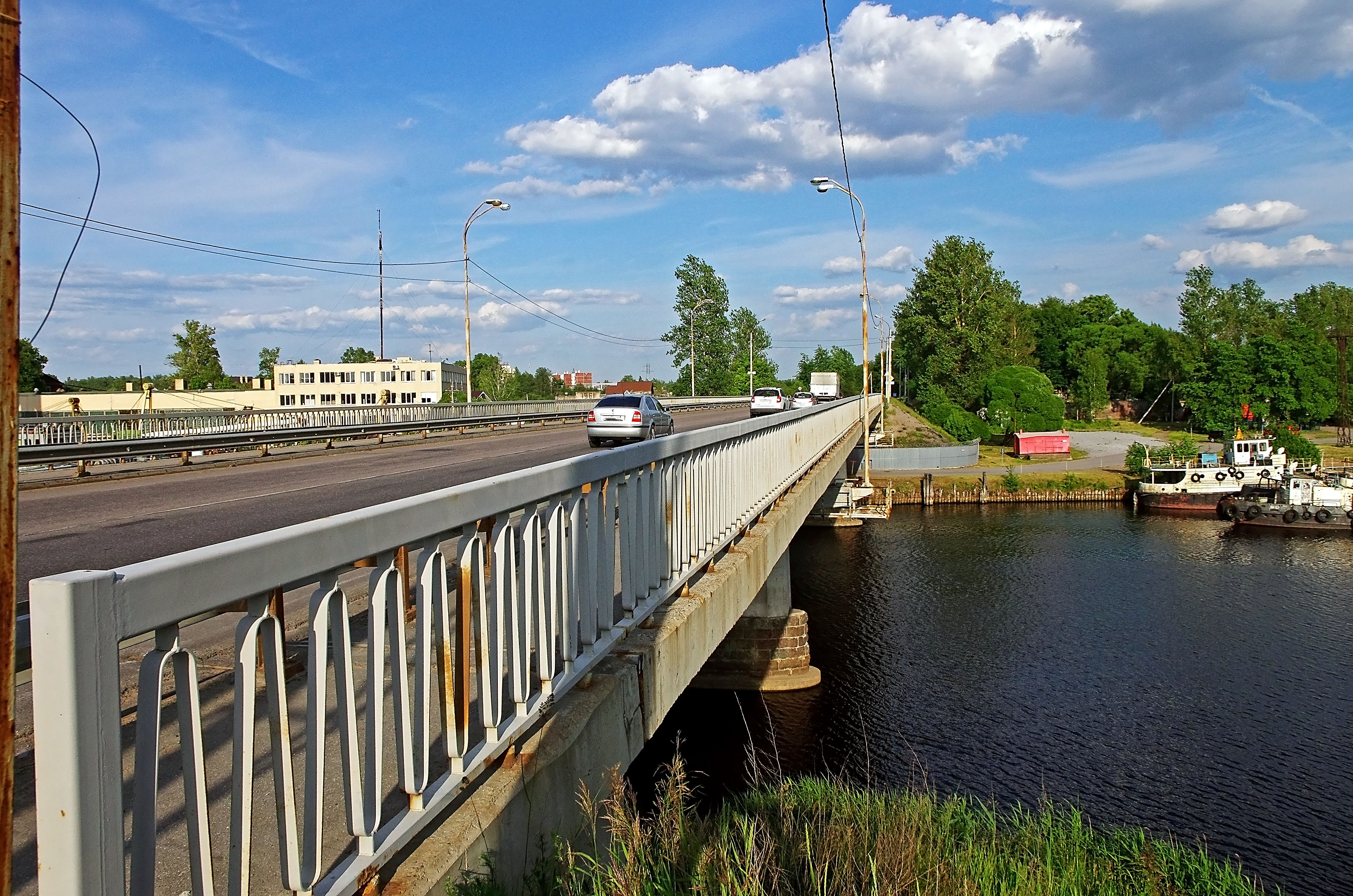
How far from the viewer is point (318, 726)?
8.70 ft

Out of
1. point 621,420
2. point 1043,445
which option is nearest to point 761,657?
point 621,420

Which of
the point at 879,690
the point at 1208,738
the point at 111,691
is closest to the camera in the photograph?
the point at 111,691

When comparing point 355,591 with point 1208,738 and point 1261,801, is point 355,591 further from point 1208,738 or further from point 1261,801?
point 1208,738

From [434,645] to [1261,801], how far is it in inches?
701

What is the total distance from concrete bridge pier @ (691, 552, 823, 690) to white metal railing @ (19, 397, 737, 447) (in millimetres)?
12340

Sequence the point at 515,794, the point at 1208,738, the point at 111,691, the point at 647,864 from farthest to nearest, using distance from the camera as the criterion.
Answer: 1. the point at 1208,738
2. the point at 647,864
3. the point at 515,794
4. the point at 111,691

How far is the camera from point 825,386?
70.2 metres

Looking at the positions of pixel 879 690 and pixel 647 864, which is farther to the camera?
pixel 879 690

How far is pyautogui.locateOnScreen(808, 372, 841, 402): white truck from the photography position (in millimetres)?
68812

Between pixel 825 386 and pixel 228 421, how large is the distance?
48.4 metres

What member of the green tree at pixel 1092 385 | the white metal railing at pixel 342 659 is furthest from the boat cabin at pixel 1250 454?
the white metal railing at pixel 342 659

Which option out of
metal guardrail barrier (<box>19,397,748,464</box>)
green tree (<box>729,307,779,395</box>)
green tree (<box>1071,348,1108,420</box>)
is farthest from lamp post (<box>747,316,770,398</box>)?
metal guardrail barrier (<box>19,397,748,464</box>)

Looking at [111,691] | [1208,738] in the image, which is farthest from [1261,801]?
[111,691]

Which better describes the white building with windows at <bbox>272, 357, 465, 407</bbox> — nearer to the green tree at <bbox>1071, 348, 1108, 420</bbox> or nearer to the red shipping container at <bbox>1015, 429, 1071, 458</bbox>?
the red shipping container at <bbox>1015, 429, 1071, 458</bbox>
